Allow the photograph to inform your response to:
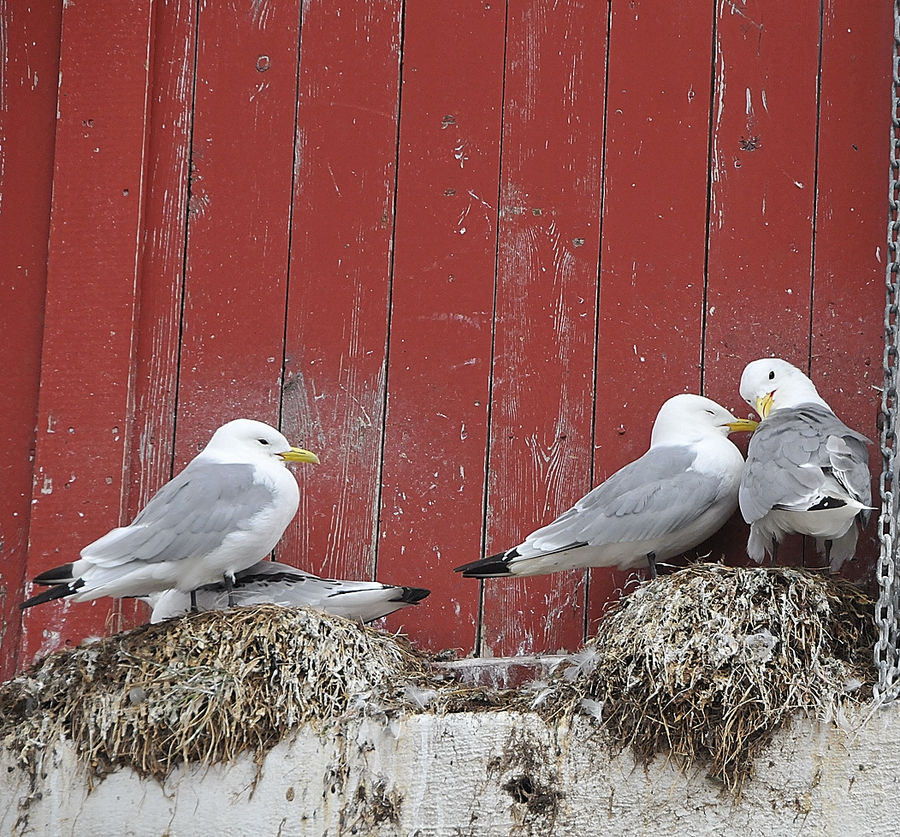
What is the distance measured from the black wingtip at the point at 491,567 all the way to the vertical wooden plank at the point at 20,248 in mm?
998

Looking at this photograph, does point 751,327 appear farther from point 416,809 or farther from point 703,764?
point 416,809

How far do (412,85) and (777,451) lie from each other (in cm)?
123

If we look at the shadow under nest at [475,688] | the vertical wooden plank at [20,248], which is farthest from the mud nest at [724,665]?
the vertical wooden plank at [20,248]

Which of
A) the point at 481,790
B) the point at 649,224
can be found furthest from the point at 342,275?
the point at 481,790

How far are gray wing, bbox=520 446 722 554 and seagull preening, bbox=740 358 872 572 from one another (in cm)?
11

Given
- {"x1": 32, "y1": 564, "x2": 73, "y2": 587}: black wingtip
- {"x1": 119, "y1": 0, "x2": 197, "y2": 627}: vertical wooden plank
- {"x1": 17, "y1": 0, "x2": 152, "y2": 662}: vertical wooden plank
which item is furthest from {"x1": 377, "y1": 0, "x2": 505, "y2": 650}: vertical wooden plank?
{"x1": 32, "y1": 564, "x2": 73, "y2": 587}: black wingtip

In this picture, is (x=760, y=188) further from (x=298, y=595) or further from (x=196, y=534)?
(x=196, y=534)

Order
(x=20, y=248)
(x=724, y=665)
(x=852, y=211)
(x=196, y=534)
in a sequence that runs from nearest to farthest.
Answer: (x=724, y=665) → (x=196, y=534) → (x=852, y=211) → (x=20, y=248)

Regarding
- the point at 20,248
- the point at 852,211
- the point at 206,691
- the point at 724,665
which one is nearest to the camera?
the point at 724,665

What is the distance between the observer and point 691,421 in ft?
10.8

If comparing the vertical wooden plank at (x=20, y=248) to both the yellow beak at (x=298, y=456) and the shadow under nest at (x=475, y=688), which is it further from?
the yellow beak at (x=298, y=456)

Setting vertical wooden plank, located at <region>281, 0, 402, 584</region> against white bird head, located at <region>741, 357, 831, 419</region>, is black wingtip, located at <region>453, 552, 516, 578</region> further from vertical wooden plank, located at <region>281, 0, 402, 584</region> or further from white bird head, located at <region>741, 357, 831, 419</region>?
white bird head, located at <region>741, 357, 831, 419</region>

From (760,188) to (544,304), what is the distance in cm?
53

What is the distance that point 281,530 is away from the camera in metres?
3.21
